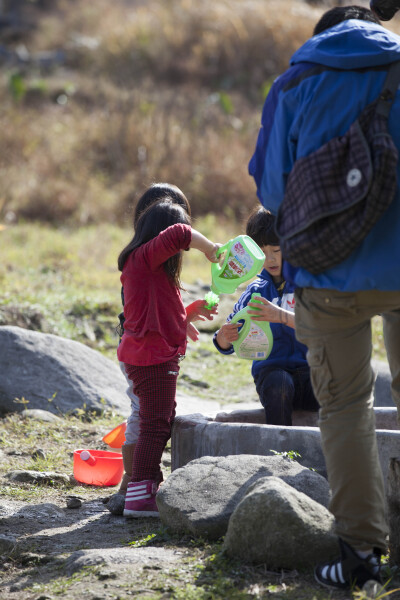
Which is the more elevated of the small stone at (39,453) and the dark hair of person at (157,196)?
the dark hair of person at (157,196)

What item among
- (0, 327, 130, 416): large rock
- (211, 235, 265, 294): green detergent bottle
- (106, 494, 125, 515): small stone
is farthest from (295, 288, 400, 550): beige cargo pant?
(0, 327, 130, 416): large rock

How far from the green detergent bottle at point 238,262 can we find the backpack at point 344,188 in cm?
120

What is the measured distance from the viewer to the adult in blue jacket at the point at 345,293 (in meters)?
2.43

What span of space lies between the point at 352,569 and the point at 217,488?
0.78 m

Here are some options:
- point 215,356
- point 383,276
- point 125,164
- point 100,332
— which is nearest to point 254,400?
point 215,356

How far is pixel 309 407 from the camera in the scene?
13.7 feet

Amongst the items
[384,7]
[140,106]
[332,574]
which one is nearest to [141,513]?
[332,574]

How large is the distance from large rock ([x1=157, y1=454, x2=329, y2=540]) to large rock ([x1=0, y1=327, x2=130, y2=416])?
226cm

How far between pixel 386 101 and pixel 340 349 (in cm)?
80

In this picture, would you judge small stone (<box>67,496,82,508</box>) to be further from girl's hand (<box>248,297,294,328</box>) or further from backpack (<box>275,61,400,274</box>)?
backpack (<box>275,61,400,274</box>)

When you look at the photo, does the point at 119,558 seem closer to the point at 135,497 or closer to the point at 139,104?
the point at 135,497

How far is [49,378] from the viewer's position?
18.0 feet

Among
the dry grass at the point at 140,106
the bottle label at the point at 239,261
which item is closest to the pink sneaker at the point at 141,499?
the bottle label at the point at 239,261

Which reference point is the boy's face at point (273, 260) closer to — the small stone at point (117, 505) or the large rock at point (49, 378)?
the small stone at point (117, 505)
